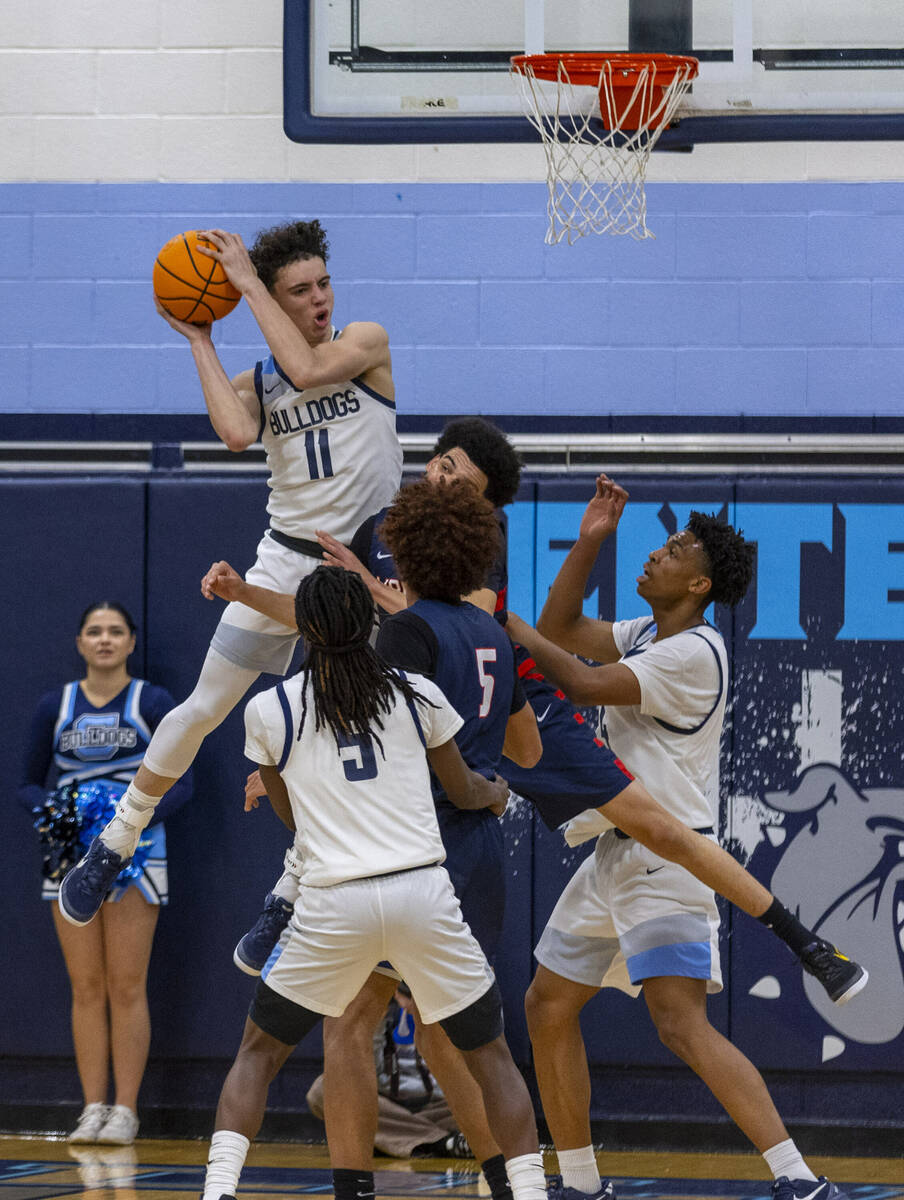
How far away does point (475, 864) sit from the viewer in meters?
3.98

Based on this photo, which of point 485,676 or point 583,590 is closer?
point 485,676

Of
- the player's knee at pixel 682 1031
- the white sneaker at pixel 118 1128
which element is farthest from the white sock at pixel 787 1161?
the white sneaker at pixel 118 1128

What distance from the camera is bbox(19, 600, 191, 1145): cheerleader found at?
A: 242 inches

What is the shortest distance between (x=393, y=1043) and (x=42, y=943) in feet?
4.88

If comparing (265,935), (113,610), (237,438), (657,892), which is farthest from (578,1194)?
(113,610)

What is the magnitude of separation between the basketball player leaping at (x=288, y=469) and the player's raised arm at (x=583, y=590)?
58 centimetres

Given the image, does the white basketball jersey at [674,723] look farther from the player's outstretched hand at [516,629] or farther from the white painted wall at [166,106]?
the white painted wall at [166,106]

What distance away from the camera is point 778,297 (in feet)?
21.5

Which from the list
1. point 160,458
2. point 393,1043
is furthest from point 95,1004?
point 160,458

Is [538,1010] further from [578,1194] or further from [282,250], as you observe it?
[282,250]

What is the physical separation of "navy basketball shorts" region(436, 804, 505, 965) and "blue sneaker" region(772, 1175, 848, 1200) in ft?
3.35

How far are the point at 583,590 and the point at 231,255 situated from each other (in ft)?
4.82

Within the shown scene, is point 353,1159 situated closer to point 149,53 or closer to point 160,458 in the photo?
point 160,458

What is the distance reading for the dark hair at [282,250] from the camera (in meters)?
4.63
